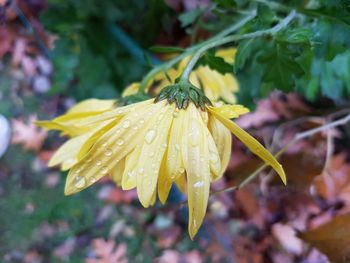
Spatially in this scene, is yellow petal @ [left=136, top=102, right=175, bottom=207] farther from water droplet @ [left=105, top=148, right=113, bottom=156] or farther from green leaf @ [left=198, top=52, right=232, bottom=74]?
green leaf @ [left=198, top=52, right=232, bottom=74]

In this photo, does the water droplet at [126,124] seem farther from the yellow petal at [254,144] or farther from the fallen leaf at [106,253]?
the fallen leaf at [106,253]

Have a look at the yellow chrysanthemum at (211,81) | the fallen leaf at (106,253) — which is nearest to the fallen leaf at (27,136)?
the fallen leaf at (106,253)

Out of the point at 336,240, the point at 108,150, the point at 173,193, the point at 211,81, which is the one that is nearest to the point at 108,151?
the point at 108,150

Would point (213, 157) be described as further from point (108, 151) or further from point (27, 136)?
point (27, 136)

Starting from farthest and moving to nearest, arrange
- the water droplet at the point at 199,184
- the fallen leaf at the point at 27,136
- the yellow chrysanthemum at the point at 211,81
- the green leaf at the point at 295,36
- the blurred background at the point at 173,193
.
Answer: the fallen leaf at the point at 27,136 < the blurred background at the point at 173,193 < the yellow chrysanthemum at the point at 211,81 < the green leaf at the point at 295,36 < the water droplet at the point at 199,184

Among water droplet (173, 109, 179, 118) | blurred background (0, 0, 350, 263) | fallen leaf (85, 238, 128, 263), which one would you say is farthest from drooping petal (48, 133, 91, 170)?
fallen leaf (85, 238, 128, 263)

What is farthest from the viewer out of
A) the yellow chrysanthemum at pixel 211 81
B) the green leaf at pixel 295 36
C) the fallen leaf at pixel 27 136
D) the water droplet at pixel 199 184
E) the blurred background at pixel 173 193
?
the fallen leaf at pixel 27 136
